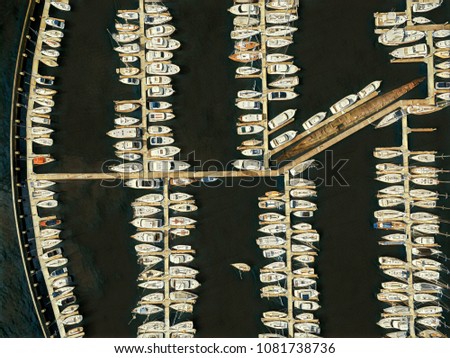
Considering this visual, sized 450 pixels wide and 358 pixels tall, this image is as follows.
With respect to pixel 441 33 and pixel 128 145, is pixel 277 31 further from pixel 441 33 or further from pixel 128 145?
pixel 128 145

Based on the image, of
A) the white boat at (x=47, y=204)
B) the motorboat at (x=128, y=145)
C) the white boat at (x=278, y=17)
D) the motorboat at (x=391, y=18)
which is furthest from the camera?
the white boat at (x=47, y=204)

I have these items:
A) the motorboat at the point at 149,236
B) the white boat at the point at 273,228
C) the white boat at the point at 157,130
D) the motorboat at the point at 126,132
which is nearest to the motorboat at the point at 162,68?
the white boat at the point at 157,130

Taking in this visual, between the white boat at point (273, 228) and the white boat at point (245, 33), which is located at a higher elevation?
the white boat at point (245, 33)

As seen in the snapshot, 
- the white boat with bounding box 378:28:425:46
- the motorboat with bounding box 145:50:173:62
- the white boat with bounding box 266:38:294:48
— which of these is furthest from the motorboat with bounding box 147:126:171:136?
the white boat with bounding box 378:28:425:46

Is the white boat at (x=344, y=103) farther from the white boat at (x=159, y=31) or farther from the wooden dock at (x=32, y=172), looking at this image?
the wooden dock at (x=32, y=172)

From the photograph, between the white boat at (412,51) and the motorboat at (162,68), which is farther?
the motorboat at (162,68)

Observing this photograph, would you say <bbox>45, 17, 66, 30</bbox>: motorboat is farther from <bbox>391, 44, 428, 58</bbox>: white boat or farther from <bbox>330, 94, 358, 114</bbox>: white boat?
<bbox>391, 44, 428, 58</bbox>: white boat
